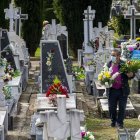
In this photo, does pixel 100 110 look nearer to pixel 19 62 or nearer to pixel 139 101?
pixel 139 101

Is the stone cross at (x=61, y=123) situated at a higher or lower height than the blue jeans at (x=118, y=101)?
higher

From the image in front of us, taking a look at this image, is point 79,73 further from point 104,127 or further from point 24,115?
point 104,127

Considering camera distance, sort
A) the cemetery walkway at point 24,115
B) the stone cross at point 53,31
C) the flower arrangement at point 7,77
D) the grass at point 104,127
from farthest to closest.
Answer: the stone cross at point 53,31, the flower arrangement at point 7,77, the cemetery walkway at point 24,115, the grass at point 104,127

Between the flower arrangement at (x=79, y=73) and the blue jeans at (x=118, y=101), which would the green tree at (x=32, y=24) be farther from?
the blue jeans at (x=118, y=101)

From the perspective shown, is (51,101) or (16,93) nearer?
(51,101)

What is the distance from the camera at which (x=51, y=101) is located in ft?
35.8

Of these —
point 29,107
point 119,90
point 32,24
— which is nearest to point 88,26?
point 32,24

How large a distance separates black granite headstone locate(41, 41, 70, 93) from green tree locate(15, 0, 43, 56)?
14805 mm

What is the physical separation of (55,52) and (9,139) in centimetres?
312

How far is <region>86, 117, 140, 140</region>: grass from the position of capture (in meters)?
10.2

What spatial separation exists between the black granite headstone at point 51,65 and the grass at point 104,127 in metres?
1.13

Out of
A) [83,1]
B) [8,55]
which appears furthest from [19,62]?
[83,1]

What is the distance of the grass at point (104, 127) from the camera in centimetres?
1017

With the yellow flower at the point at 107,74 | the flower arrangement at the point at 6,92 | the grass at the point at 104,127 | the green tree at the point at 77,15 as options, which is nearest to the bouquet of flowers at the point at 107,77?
the yellow flower at the point at 107,74
